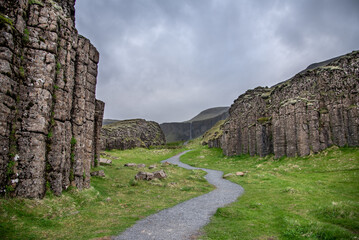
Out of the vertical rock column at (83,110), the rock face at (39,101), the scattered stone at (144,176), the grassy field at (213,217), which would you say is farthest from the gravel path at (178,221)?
the scattered stone at (144,176)

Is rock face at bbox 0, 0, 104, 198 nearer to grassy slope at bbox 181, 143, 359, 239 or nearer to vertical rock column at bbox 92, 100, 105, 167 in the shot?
grassy slope at bbox 181, 143, 359, 239

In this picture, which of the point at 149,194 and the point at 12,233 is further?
the point at 149,194

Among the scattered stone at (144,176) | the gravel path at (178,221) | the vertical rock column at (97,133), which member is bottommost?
the gravel path at (178,221)

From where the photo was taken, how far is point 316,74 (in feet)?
153

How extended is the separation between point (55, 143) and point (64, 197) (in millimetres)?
4276

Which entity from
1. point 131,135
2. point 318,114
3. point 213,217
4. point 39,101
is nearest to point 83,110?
point 39,101

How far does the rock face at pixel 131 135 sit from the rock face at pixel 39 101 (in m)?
71.1

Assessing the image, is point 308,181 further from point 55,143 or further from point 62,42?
point 62,42

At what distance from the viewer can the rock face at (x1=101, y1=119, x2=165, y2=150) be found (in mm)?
93562

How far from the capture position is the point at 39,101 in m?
15.3

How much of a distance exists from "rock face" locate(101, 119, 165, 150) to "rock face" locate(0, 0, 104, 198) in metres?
71.1

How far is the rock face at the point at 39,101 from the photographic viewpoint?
13.6 m

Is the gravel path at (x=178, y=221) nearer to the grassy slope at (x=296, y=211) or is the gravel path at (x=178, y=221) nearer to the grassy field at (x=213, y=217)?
the grassy field at (x=213, y=217)

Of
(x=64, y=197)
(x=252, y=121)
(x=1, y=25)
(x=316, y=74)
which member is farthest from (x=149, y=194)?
(x=252, y=121)
